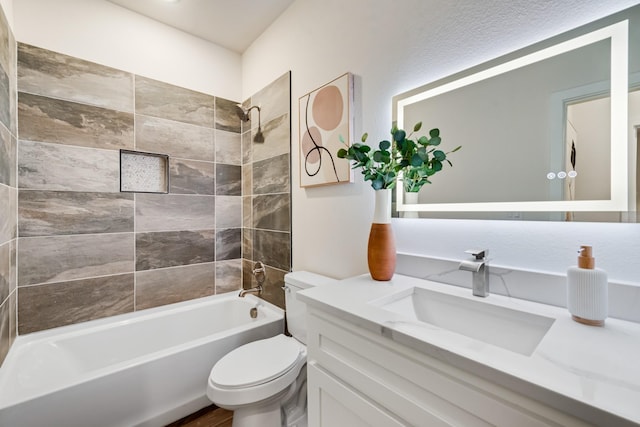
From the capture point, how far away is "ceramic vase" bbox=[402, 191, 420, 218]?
1.21m

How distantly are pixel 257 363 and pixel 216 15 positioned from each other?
91.9 inches

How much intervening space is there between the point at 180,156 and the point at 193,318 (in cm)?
128

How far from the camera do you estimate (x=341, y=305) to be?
838mm

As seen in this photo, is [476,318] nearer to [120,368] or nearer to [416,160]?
[416,160]

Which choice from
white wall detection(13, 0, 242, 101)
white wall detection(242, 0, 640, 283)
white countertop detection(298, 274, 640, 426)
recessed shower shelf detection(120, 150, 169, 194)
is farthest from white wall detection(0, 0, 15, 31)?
white countertop detection(298, 274, 640, 426)

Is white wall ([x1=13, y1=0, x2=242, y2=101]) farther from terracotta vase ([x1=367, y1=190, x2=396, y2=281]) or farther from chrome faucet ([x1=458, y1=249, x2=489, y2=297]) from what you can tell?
chrome faucet ([x1=458, y1=249, x2=489, y2=297])

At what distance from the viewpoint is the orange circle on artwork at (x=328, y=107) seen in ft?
4.92

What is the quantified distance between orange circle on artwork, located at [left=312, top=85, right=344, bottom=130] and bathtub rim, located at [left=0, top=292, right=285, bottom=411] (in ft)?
4.37

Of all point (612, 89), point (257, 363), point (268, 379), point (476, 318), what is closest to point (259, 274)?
point (257, 363)

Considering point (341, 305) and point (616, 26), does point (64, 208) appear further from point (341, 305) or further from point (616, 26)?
point (616, 26)

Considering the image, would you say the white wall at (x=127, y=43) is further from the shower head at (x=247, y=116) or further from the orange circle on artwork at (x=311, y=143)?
the orange circle on artwork at (x=311, y=143)

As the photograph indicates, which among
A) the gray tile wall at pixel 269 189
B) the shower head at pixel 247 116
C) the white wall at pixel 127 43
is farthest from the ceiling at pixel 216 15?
the shower head at pixel 247 116

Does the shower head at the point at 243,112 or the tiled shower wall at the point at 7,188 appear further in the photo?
the shower head at the point at 243,112

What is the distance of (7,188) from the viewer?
1.41 m
